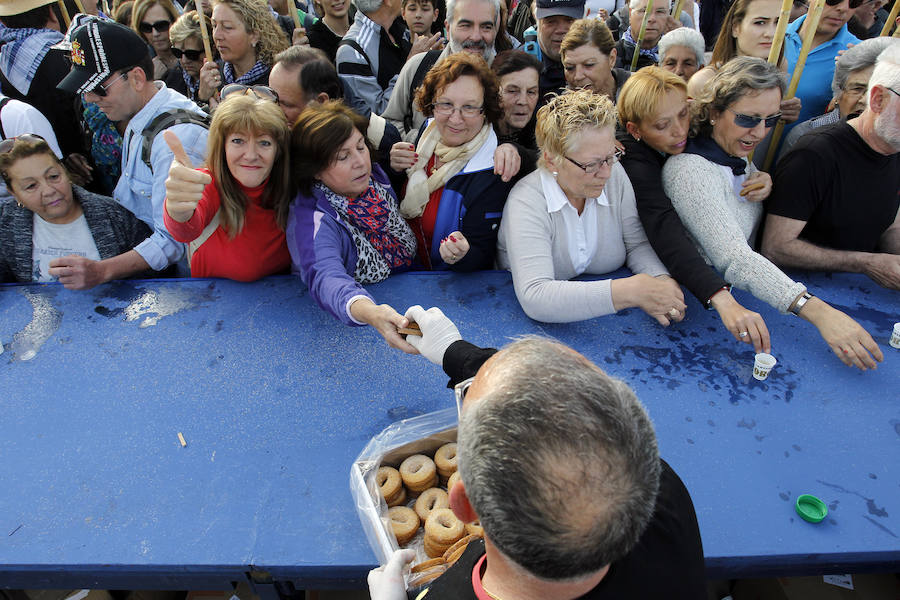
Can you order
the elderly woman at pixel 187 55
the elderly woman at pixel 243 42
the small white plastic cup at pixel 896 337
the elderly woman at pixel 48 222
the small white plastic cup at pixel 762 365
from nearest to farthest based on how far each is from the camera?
the small white plastic cup at pixel 762 365 < the small white plastic cup at pixel 896 337 < the elderly woman at pixel 48 222 < the elderly woman at pixel 243 42 < the elderly woman at pixel 187 55

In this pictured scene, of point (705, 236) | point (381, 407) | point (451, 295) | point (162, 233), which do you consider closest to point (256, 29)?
point (162, 233)

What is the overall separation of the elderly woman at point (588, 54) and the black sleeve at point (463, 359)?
2.10 m

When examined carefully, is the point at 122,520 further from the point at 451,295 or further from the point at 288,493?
the point at 451,295

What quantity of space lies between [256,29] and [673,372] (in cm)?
312

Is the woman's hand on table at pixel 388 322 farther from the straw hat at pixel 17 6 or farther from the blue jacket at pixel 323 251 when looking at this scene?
the straw hat at pixel 17 6

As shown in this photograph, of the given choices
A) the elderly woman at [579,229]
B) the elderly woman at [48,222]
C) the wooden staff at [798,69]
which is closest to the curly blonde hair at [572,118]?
the elderly woman at [579,229]

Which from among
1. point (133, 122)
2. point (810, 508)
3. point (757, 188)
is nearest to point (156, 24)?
point (133, 122)

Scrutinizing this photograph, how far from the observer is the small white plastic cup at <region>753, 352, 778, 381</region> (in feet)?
6.12

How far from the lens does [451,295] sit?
234 cm

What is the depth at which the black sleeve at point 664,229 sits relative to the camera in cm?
211

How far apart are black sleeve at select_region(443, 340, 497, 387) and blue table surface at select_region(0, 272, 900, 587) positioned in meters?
0.32

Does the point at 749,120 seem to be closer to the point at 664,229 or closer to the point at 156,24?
the point at 664,229

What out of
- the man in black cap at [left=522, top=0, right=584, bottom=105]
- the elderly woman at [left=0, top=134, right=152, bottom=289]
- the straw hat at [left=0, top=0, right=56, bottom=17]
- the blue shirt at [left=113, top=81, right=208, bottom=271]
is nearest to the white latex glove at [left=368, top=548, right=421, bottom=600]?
the blue shirt at [left=113, top=81, right=208, bottom=271]

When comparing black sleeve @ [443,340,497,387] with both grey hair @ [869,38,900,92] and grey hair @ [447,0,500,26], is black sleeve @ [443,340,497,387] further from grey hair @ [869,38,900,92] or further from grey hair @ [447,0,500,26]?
grey hair @ [447,0,500,26]
